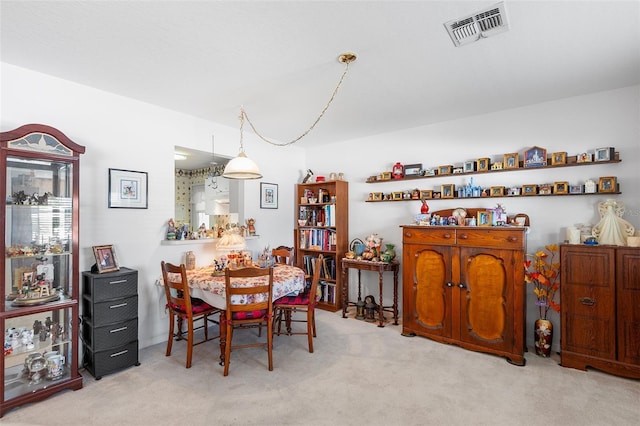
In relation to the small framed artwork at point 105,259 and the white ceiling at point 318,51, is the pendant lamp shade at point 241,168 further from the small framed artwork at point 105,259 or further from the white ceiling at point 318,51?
the small framed artwork at point 105,259

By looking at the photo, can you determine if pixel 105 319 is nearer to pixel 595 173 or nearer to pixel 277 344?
pixel 277 344

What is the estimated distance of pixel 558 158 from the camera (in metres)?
3.08

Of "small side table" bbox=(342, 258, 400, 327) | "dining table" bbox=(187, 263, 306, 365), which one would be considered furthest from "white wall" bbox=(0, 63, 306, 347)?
"small side table" bbox=(342, 258, 400, 327)

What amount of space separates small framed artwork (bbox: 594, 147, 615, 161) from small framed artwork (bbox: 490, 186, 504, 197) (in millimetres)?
808

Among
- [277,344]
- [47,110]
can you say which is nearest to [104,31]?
[47,110]

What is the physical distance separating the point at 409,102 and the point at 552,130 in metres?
1.49

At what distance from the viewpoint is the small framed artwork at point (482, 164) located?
3.46 m

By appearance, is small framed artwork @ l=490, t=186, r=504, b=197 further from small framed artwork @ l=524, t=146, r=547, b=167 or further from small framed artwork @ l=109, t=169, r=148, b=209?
small framed artwork @ l=109, t=169, r=148, b=209

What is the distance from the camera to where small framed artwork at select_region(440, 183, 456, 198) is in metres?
3.68

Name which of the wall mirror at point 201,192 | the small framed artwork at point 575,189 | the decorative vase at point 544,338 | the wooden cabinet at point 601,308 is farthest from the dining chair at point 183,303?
the small framed artwork at point 575,189

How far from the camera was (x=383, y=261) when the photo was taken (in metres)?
3.93

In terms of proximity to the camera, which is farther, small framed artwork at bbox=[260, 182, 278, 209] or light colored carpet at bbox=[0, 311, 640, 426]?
small framed artwork at bbox=[260, 182, 278, 209]

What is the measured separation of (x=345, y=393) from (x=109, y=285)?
2.14 meters

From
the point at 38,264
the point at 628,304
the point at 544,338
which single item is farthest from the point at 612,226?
the point at 38,264
